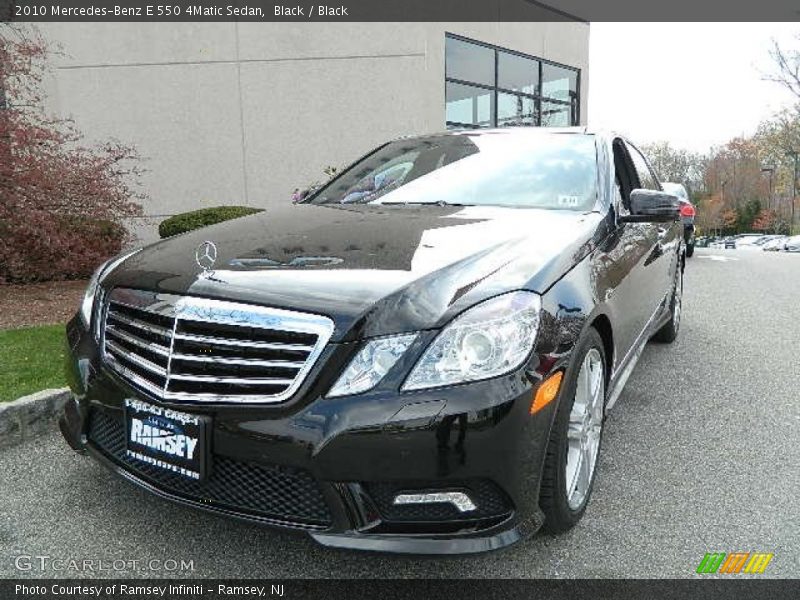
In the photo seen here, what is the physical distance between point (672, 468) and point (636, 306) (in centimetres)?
80

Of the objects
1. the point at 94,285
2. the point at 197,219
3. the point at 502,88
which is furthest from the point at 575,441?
the point at 502,88

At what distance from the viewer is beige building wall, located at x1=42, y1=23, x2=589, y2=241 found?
11531 mm

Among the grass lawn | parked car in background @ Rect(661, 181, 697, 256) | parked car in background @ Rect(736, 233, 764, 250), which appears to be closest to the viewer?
the grass lawn

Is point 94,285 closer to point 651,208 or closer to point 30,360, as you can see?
point 30,360

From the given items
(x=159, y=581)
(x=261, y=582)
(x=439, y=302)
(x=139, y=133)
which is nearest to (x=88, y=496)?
(x=159, y=581)

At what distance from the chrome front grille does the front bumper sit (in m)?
0.05

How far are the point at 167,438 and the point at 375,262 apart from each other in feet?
2.81

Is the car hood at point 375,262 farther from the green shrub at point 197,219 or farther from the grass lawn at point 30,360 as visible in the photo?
the green shrub at point 197,219

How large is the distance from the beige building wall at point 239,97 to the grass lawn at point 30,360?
717cm

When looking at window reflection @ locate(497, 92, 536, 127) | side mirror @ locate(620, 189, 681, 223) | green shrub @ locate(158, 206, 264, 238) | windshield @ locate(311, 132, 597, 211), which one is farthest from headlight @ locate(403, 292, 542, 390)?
window reflection @ locate(497, 92, 536, 127)

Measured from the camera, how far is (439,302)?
76.7 inches

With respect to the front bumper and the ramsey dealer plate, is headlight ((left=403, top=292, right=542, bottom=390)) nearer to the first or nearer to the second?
the front bumper

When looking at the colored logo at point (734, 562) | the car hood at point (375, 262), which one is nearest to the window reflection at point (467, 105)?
the car hood at point (375, 262)

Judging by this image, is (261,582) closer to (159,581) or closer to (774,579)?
(159,581)
